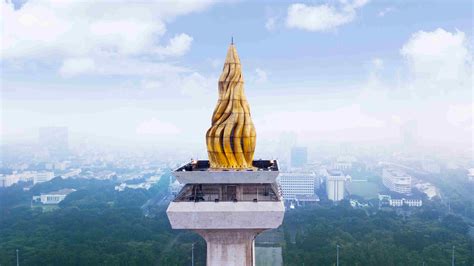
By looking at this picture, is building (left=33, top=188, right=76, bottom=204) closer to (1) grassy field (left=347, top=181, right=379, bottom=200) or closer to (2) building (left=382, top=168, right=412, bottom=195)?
(1) grassy field (left=347, top=181, right=379, bottom=200)

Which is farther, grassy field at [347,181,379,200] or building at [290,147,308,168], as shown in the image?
building at [290,147,308,168]

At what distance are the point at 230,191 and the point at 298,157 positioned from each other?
127850mm

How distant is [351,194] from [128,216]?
51448 mm

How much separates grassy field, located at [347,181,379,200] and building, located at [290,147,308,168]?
96.1 ft

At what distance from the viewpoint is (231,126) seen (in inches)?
557

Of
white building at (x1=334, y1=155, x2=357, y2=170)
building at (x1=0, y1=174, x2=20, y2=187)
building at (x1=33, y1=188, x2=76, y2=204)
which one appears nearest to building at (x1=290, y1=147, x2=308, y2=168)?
white building at (x1=334, y1=155, x2=357, y2=170)

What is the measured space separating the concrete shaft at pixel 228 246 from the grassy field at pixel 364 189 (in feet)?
256

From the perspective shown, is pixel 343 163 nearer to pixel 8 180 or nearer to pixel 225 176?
pixel 8 180

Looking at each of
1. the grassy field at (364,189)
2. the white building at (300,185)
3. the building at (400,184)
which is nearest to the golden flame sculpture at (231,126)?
the white building at (300,185)

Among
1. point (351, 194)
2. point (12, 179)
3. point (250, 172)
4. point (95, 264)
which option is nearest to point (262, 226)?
point (250, 172)

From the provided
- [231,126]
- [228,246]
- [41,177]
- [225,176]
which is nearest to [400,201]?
[228,246]

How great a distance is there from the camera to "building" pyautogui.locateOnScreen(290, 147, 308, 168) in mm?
139375

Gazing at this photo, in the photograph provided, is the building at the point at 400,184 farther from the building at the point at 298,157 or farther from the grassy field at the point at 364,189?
the building at the point at 298,157

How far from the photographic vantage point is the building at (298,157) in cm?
13938
